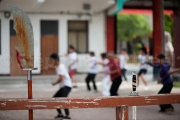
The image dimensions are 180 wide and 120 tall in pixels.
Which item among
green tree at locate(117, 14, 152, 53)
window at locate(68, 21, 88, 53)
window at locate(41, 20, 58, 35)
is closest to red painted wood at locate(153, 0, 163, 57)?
window at locate(68, 21, 88, 53)

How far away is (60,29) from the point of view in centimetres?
1914

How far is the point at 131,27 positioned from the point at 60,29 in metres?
25.5

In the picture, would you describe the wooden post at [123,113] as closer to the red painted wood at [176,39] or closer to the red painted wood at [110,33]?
the red painted wood at [110,33]

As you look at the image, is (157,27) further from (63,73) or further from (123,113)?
(123,113)

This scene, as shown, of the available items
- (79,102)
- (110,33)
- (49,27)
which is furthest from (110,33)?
(79,102)

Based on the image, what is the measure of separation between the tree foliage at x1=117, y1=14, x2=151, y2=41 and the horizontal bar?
3729cm

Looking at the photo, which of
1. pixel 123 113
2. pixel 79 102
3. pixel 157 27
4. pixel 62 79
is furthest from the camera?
pixel 157 27

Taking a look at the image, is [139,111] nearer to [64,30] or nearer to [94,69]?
[94,69]

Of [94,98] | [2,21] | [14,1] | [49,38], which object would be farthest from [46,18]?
[94,98]

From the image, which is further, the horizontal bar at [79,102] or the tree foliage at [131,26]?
the tree foliage at [131,26]

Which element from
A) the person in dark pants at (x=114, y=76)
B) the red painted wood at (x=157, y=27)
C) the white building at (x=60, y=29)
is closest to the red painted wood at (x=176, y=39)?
the white building at (x=60, y=29)

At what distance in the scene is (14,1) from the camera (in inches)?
540

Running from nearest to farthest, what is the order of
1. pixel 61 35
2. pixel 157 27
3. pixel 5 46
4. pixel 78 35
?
pixel 157 27
pixel 5 46
pixel 61 35
pixel 78 35

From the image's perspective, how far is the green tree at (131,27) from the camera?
43.2 m
